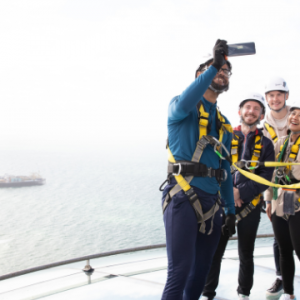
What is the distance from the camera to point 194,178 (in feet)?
5.56

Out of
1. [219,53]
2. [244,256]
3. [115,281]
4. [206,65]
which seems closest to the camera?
[219,53]

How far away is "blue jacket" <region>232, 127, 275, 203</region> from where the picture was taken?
7.80 ft

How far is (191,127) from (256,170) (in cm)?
105

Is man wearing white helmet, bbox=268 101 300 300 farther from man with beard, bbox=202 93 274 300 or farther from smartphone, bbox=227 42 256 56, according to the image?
smartphone, bbox=227 42 256 56

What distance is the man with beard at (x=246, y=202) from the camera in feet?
7.81

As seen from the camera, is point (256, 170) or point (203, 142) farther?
point (256, 170)

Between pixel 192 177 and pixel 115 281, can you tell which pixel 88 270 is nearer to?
pixel 115 281

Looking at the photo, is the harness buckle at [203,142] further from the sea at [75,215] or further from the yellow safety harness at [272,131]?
the sea at [75,215]

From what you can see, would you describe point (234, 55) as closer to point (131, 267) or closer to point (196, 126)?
point (196, 126)

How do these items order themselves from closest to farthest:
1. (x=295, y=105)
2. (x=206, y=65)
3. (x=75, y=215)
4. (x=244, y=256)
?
(x=206, y=65), (x=244, y=256), (x=295, y=105), (x=75, y=215)

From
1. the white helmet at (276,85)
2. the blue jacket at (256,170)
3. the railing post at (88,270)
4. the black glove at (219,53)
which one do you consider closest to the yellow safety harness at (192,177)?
the black glove at (219,53)

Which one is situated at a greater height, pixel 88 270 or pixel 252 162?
pixel 252 162

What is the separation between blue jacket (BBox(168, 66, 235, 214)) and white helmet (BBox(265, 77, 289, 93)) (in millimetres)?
1290

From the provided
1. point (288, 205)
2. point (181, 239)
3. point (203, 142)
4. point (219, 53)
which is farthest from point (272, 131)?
point (181, 239)
